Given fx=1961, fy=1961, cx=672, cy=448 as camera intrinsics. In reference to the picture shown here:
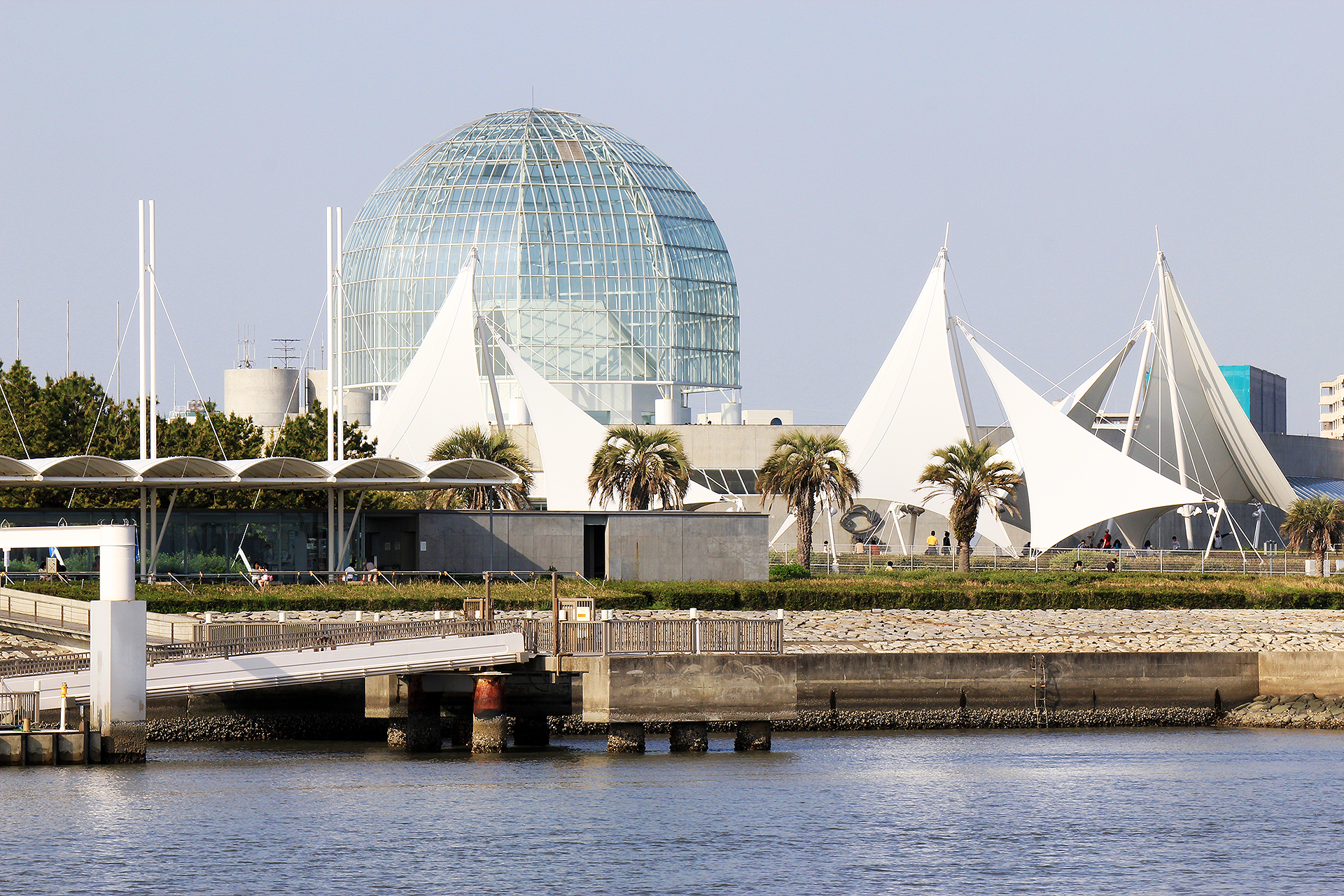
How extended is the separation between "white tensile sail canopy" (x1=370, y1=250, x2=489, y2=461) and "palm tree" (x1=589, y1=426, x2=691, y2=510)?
1635 cm

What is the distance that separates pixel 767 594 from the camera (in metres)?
53.7

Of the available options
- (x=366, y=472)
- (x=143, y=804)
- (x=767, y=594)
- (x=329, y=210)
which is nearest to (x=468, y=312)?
(x=329, y=210)

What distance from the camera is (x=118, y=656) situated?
3528cm

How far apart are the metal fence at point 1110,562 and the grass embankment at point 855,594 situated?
12.6 feet

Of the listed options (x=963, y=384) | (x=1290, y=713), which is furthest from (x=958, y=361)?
(x=1290, y=713)

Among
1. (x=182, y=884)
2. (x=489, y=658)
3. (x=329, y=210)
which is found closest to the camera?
(x=182, y=884)

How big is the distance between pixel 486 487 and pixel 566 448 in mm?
14685

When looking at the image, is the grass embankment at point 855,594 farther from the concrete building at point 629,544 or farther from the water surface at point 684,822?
the water surface at point 684,822

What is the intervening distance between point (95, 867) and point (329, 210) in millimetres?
38825

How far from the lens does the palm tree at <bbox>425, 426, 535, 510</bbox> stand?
6769cm

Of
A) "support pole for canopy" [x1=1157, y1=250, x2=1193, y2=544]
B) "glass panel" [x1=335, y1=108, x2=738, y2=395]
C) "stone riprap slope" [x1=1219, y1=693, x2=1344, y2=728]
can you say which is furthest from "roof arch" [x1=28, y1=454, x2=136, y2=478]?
"glass panel" [x1=335, y1=108, x2=738, y2=395]

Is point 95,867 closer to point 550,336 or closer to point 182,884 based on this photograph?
point 182,884

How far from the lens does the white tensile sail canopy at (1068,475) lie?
247 ft

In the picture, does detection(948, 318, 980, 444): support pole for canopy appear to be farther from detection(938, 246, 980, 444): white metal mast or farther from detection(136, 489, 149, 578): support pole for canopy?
detection(136, 489, 149, 578): support pole for canopy
